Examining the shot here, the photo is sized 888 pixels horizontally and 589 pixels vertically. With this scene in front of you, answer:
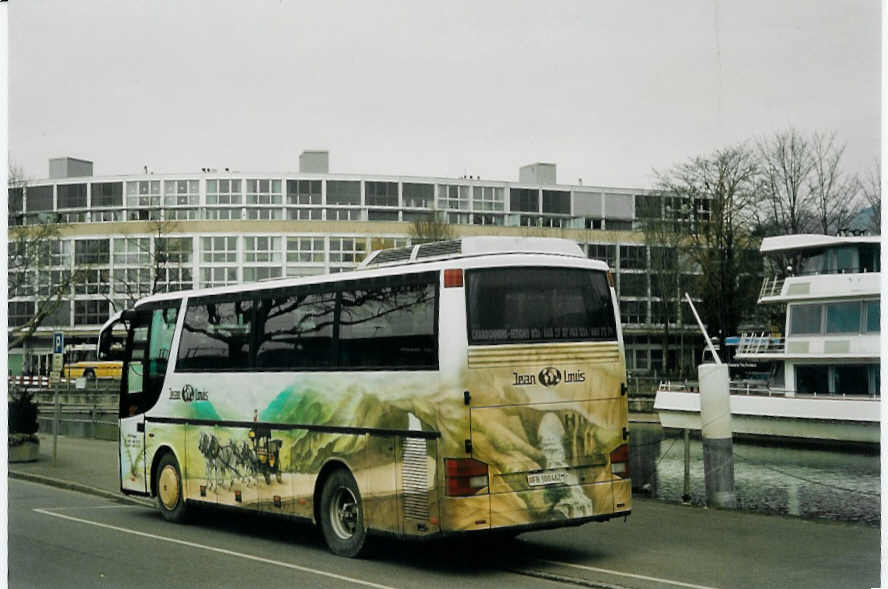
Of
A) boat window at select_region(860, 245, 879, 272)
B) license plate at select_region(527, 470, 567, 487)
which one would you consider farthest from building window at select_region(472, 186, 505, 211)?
license plate at select_region(527, 470, 567, 487)

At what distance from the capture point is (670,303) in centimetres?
5288

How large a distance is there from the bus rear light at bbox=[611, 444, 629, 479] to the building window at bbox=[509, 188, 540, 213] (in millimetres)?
11689

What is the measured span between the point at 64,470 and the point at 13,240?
37.5 feet

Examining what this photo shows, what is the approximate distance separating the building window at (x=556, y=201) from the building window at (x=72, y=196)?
453 inches

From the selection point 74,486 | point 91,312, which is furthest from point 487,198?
point 91,312

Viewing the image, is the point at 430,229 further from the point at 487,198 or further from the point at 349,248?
the point at 349,248

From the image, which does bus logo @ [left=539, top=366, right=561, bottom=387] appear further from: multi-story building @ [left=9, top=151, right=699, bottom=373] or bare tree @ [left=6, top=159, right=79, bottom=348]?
bare tree @ [left=6, top=159, right=79, bottom=348]

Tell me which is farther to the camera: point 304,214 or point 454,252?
point 304,214

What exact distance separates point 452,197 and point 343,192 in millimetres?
3735

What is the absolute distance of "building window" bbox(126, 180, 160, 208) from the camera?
124 ft

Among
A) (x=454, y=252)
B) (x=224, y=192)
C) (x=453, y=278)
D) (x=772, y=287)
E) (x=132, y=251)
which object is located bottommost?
(x=453, y=278)

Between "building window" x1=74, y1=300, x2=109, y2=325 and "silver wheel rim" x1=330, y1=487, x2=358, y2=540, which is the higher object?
"building window" x1=74, y1=300, x2=109, y2=325

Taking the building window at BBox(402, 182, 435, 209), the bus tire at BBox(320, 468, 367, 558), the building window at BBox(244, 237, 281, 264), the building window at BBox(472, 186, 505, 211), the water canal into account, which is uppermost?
the building window at BBox(402, 182, 435, 209)

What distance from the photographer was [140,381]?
55.5ft
